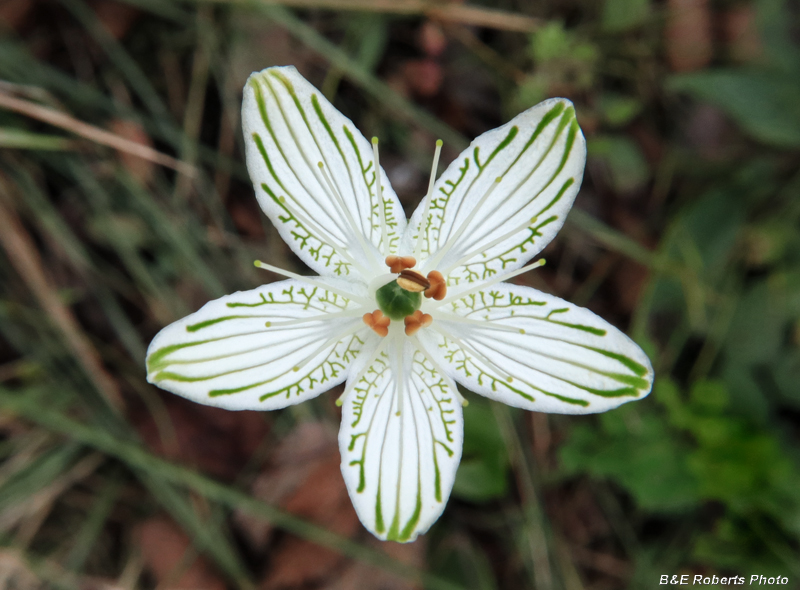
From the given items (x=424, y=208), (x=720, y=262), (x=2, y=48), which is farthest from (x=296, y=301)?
(x=720, y=262)

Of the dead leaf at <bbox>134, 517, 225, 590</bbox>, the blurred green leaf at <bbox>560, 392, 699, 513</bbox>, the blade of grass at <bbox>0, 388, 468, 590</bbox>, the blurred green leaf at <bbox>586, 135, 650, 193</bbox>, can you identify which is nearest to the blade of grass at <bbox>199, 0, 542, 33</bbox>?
the blurred green leaf at <bbox>586, 135, 650, 193</bbox>

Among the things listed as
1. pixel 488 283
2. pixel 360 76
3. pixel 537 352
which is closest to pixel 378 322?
pixel 488 283

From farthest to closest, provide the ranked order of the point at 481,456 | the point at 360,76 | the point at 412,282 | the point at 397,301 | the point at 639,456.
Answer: the point at 360,76, the point at 481,456, the point at 639,456, the point at 397,301, the point at 412,282

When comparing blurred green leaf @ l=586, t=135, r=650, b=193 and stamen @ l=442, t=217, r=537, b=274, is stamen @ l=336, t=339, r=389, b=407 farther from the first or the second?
blurred green leaf @ l=586, t=135, r=650, b=193

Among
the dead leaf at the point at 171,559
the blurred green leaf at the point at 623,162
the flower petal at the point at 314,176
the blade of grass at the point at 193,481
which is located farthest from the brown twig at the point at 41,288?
the blurred green leaf at the point at 623,162

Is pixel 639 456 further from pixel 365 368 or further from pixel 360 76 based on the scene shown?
pixel 360 76

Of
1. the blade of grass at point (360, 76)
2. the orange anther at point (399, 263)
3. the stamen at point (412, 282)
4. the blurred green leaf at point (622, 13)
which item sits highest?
the blurred green leaf at point (622, 13)

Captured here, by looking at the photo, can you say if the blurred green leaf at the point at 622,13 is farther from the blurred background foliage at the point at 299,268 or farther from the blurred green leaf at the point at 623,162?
the blurred green leaf at the point at 623,162
